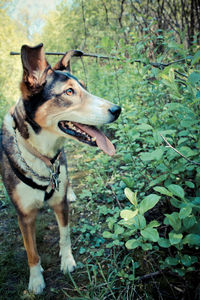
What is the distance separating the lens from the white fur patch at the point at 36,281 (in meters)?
1.90

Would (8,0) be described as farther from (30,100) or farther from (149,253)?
(149,253)

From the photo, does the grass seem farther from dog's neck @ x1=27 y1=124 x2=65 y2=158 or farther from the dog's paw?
dog's neck @ x1=27 y1=124 x2=65 y2=158

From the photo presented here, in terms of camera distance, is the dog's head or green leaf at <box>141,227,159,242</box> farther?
the dog's head

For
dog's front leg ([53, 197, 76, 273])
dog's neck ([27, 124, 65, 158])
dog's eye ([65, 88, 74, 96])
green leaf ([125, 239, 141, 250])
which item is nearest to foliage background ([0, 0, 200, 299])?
green leaf ([125, 239, 141, 250])

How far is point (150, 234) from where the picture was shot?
48.0 inches

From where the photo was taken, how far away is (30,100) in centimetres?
180

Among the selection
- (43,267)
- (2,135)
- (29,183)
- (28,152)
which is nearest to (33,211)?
(29,183)

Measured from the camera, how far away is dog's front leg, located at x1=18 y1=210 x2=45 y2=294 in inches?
75.5

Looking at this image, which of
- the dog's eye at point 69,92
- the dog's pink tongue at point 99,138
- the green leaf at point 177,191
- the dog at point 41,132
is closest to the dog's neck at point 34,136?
the dog at point 41,132

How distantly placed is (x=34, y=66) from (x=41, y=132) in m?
0.56

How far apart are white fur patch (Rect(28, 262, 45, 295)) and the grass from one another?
52 millimetres

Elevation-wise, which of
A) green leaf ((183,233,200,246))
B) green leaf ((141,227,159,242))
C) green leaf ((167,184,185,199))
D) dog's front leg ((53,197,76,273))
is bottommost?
dog's front leg ((53,197,76,273))

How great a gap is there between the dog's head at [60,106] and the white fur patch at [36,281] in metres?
1.29

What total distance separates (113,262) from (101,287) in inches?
8.2
